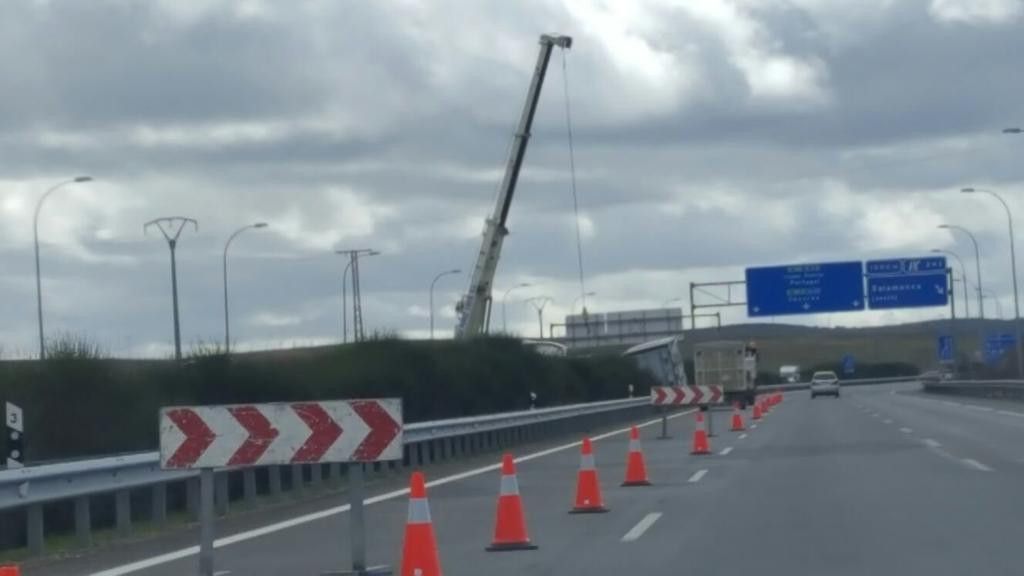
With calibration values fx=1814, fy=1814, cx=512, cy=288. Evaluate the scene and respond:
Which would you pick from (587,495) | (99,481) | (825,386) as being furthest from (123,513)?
(825,386)

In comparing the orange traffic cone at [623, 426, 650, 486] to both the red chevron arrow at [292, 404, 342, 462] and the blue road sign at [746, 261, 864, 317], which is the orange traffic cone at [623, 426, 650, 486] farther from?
the blue road sign at [746, 261, 864, 317]

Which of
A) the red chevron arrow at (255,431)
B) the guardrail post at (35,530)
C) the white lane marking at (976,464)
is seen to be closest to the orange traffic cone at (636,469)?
the white lane marking at (976,464)

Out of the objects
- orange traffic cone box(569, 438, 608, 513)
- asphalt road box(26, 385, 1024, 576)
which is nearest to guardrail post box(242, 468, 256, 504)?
asphalt road box(26, 385, 1024, 576)

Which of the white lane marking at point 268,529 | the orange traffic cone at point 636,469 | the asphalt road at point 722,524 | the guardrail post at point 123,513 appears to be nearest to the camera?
the asphalt road at point 722,524

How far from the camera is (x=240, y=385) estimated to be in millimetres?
29484

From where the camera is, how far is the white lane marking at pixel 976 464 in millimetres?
24578

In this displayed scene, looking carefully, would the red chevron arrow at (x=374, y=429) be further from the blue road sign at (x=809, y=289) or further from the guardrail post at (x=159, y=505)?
the blue road sign at (x=809, y=289)

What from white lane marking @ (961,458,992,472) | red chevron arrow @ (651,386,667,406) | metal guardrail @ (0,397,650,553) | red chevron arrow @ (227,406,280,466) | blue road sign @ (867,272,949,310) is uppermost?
blue road sign @ (867,272,949,310)

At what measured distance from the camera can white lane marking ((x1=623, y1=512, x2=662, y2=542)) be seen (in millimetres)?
16359

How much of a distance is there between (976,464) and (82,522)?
13637mm

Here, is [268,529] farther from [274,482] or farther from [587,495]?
[274,482]

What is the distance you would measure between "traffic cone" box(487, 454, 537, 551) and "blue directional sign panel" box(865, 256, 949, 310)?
55.9m

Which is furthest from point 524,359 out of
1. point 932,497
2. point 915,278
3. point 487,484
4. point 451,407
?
point 932,497

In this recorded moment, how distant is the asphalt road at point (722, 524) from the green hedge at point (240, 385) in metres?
3.97
